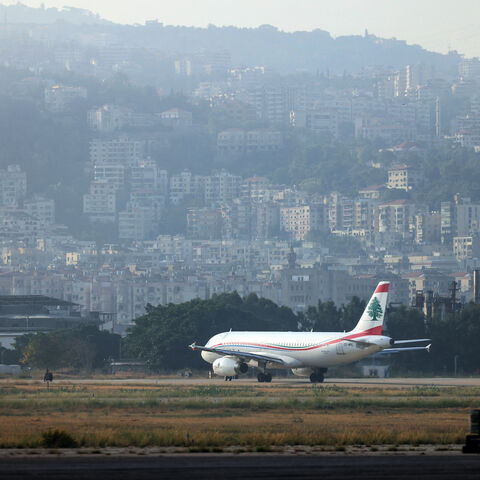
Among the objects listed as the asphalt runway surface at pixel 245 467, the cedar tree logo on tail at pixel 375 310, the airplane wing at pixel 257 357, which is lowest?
the airplane wing at pixel 257 357

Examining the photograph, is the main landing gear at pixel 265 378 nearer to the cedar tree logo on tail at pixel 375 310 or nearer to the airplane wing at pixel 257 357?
the airplane wing at pixel 257 357

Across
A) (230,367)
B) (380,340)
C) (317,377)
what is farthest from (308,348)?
(230,367)

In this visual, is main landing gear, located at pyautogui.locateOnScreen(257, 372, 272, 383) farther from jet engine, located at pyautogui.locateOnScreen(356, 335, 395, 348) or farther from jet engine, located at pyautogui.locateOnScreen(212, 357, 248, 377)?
jet engine, located at pyautogui.locateOnScreen(356, 335, 395, 348)

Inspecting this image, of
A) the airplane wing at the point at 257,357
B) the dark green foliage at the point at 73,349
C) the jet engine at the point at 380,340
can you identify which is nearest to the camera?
the jet engine at the point at 380,340

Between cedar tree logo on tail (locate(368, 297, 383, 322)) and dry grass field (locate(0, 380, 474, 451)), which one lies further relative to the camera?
cedar tree logo on tail (locate(368, 297, 383, 322))

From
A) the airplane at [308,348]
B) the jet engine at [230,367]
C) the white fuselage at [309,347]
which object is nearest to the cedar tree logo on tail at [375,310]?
the airplane at [308,348]

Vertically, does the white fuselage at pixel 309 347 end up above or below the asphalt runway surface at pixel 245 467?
below

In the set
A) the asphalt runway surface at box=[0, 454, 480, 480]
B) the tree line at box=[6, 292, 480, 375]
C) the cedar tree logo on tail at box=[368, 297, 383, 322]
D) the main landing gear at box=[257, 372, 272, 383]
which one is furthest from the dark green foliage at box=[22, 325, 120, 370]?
the asphalt runway surface at box=[0, 454, 480, 480]
